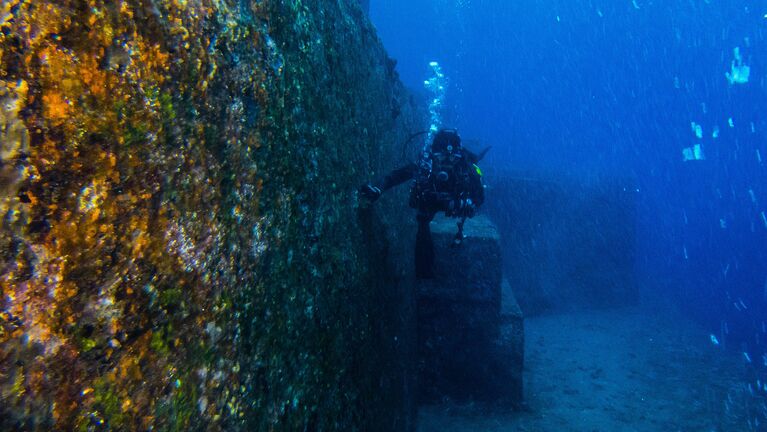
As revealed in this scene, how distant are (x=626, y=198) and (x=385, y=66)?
11477mm

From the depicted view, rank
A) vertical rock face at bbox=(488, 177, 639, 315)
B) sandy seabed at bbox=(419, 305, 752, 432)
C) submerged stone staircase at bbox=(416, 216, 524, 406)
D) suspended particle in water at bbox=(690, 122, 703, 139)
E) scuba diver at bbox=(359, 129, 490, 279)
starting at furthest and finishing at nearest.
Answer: suspended particle in water at bbox=(690, 122, 703, 139) → vertical rock face at bbox=(488, 177, 639, 315) → sandy seabed at bbox=(419, 305, 752, 432) → submerged stone staircase at bbox=(416, 216, 524, 406) → scuba diver at bbox=(359, 129, 490, 279)

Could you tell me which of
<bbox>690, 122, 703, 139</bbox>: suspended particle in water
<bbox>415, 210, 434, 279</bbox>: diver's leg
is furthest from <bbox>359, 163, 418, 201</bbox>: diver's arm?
<bbox>690, 122, 703, 139</bbox>: suspended particle in water

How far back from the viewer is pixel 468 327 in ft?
20.3

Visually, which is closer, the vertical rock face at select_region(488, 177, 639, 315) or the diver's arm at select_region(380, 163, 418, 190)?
the diver's arm at select_region(380, 163, 418, 190)

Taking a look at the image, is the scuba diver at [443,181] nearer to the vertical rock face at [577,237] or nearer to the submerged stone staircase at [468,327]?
the submerged stone staircase at [468,327]

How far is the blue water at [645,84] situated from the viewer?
8669cm

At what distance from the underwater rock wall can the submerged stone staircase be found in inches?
147

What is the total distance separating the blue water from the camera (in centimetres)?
8669

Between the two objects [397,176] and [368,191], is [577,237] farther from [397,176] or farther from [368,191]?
[368,191]

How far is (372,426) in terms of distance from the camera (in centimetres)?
309

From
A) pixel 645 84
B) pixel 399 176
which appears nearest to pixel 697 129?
pixel 645 84

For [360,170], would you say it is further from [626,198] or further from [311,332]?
[626,198]

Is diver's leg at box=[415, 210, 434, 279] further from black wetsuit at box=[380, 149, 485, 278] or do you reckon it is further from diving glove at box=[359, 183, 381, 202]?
diving glove at box=[359, 183, 381, 202]

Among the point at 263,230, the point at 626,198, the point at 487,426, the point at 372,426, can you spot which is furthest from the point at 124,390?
the point at 626,198
